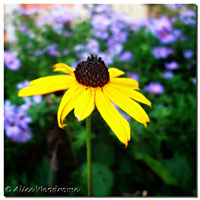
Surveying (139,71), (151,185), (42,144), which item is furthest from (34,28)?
(151,185)

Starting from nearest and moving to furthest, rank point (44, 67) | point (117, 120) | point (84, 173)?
point (117, 120) < point (84, 173) < point (44, 67)

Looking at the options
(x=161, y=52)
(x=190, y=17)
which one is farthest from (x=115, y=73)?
(x=190, y=17)

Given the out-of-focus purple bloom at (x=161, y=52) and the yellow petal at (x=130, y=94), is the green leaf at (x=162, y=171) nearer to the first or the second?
the yellow petal at (x=130, y=94)

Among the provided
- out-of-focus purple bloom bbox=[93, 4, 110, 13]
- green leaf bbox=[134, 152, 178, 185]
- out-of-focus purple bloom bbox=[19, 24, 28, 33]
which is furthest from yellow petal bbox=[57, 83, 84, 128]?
out-of-focus purple bloom bbox=[19, 24, 28, 33]

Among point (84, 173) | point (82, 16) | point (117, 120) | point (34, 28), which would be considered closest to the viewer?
point (117, 120)

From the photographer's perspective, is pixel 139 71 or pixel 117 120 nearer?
pixel 117 120

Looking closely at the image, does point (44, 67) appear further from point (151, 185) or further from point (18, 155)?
point (151, 185)

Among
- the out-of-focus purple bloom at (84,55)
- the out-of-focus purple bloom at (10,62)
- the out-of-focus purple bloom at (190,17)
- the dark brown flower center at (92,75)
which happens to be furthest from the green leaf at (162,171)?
the out-of-focus purple bloom at (190,17)
